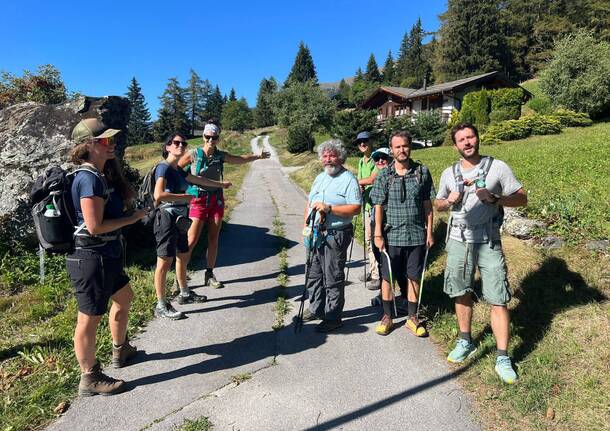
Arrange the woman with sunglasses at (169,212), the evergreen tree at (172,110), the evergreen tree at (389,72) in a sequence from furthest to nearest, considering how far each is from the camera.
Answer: the evergreen tree at (389,72), the evergreen tree at (172,110), the woman with sunglasses at (169,212)

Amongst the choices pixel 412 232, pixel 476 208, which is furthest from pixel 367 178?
pixel 476 208

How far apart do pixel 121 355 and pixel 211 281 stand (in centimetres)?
208

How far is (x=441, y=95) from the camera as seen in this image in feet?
114

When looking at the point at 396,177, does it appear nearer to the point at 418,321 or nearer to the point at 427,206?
the point at 427,206

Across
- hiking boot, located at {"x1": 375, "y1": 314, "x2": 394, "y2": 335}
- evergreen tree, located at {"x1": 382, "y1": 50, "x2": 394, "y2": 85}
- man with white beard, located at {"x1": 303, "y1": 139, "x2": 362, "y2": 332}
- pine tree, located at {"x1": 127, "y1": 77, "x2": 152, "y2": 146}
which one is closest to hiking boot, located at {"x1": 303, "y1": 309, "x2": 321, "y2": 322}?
man with white beard, located at {"x1": 303, "y1": 139, "x2": 362, "y2": 332}

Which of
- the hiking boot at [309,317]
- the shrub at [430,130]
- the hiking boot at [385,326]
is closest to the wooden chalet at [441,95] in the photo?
the shrub at [430,130]

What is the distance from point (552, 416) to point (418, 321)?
4.90 ft

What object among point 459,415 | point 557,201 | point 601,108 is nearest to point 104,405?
point 459,415

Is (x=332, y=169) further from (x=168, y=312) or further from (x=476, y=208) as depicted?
(x=168, y=312)

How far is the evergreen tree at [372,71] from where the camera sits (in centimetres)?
9625

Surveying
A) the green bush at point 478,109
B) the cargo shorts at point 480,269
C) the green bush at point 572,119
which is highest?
the green bush at point 478,109

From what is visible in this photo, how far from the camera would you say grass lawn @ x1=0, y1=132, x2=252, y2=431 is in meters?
2.91

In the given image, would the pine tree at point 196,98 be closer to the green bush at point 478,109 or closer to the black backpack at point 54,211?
the green bush at point 478,109

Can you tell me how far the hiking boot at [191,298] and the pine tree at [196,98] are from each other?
89361 mm
